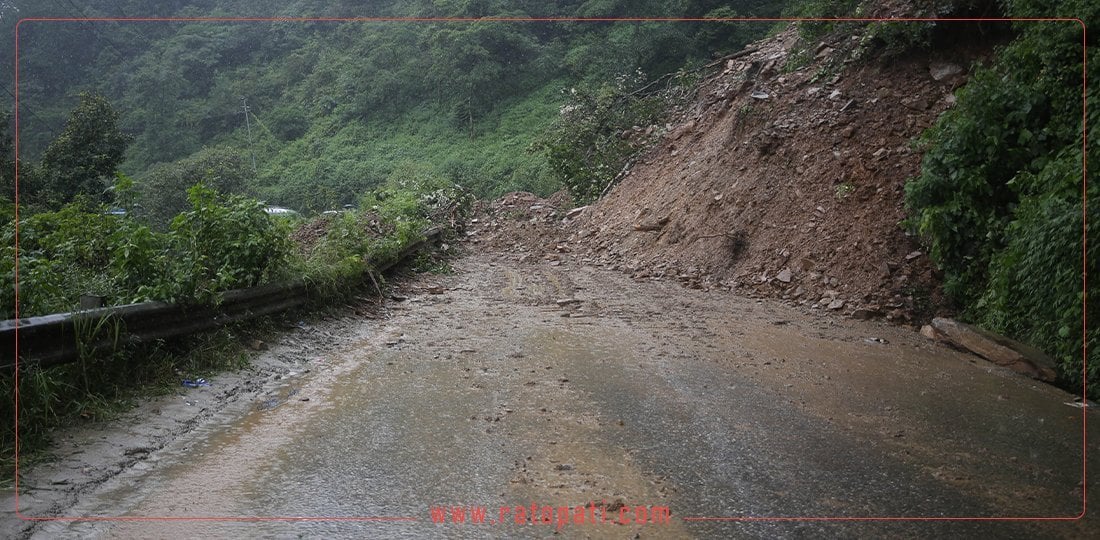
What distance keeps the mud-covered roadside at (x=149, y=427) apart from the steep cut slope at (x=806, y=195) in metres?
6.15

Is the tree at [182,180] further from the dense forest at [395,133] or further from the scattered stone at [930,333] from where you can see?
the scattered stone at [930,333]

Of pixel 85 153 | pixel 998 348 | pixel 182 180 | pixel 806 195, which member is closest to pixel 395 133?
pixel 182 180

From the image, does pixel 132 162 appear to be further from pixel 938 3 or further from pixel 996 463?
pixel 996 463

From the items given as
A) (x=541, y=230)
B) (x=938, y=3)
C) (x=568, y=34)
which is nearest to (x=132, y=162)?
(x=541, y=230)

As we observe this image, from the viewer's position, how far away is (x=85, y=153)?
15094 mm

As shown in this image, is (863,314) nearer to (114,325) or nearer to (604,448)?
(604,448)

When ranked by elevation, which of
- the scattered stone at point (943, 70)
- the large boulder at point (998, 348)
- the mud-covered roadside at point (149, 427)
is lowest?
the mud-covered roadside at point (149, 427)

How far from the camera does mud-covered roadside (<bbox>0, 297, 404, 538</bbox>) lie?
10.6 feet

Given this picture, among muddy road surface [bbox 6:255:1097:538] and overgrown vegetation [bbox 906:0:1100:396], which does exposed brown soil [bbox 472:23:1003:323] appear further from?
muddy road surface [bbox 6:255:1097:538]

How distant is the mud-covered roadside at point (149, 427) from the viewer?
10.6ft

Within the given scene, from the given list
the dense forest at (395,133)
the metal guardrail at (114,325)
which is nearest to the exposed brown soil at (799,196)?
the dense forest at (395,133)

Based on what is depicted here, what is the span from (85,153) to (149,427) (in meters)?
13.7

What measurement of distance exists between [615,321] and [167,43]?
126 ft

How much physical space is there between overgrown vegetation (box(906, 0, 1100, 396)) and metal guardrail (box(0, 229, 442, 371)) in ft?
22.8
